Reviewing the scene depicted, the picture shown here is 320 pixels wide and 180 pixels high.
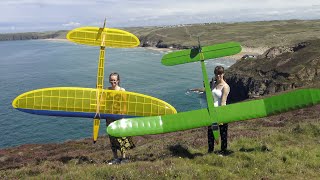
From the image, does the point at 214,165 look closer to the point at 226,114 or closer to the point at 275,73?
the point at 226,114

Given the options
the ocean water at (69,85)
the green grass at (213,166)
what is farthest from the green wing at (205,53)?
the ocean water at (69,85)

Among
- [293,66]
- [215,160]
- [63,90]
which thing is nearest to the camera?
[215,160]

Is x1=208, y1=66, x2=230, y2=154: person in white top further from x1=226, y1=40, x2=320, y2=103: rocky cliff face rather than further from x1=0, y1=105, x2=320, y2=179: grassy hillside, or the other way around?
x1=226, y1=40, x2=320, y2=103: rocky cliff face

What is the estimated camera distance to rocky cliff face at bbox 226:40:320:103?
51.3 meters

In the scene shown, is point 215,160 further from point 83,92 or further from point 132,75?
point 132,75

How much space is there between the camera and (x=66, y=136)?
4578 cm

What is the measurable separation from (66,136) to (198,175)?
126 ft

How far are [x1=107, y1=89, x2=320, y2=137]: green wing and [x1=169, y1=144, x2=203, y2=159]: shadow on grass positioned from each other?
50.6 inches

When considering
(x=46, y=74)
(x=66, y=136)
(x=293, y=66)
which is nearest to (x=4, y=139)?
(x=66, y=136)

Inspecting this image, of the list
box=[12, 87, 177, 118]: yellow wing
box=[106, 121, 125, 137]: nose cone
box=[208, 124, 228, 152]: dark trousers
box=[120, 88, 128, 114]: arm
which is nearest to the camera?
box=[106, 121, 125, 137]: nose cone

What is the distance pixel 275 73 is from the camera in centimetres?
5744

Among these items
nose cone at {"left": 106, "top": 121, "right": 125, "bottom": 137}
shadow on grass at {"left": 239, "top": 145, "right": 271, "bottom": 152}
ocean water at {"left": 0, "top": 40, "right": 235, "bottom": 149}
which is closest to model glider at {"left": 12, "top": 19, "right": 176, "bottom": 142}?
nose cone at {"left": 106, "top": 121, "right": 125, "bottom": 137}

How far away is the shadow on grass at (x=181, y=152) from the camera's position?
13.0 m

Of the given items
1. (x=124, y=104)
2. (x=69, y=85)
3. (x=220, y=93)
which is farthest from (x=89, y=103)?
(x=69, y=85)
